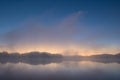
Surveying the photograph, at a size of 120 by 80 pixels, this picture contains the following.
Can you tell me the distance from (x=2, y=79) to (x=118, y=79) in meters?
13.0

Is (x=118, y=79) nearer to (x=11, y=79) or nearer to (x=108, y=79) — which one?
(x=108, y=79)

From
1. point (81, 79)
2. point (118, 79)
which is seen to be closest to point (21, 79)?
point (81, 79)

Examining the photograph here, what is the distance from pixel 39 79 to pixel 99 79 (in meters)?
6.93

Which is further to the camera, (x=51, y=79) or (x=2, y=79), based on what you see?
(x=51, y=79)

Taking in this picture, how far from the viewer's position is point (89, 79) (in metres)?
19.4

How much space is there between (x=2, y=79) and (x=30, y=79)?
10.0 ft

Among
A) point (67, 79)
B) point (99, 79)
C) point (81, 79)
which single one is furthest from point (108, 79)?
point (67, 79)

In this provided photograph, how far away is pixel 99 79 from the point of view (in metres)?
19.3

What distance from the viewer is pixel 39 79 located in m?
19.7

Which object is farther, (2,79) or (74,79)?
(74,79)

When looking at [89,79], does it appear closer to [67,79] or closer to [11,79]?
[67,79]

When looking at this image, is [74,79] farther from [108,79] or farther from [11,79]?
[11,79]

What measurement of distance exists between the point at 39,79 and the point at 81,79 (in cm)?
490

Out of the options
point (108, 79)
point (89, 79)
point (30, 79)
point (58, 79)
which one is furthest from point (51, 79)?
point (108, 79)
